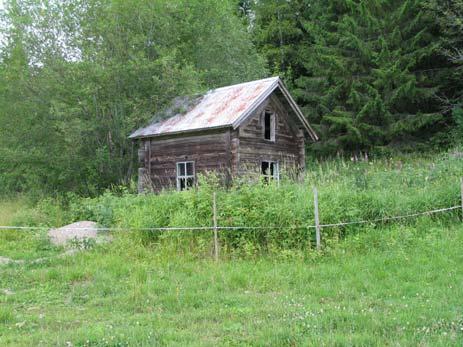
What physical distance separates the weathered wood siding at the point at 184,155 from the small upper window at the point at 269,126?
264 cm

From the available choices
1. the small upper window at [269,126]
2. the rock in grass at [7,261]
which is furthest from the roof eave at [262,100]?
the rock in grass at [7,261]

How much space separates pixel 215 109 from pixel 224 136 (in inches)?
59.3

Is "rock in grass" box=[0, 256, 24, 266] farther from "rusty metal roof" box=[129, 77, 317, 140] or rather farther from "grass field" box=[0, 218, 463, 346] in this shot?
"rusty metal roof" box=[129, 77, 317, 140]

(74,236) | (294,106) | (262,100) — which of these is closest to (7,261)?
(74,236)

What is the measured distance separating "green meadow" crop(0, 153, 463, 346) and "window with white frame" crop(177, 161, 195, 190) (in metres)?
5.14

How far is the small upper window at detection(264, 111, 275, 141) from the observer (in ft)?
62.8

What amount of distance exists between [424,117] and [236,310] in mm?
20725

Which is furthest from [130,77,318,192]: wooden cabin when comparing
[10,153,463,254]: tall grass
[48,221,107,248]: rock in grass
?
[48,221,107,248]: rock in grass

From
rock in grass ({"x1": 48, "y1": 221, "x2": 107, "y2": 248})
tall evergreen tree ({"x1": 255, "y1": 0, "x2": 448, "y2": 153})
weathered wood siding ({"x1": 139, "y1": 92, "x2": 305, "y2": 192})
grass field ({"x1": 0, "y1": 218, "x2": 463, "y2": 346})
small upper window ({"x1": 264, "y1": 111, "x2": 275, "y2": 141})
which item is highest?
tall evergreen tree ({"x1": 255, "y1": 0, "x2": 448, "y2": 153})

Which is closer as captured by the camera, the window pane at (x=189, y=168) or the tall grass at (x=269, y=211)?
the tall grass at (x=269, y=211)

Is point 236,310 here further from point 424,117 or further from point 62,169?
point 424,117

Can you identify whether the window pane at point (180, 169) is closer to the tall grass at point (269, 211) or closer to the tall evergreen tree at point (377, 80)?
the tall grass at point (269, 211)

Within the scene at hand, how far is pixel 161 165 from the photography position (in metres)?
18.9

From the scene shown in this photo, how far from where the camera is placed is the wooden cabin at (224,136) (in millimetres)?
17109
